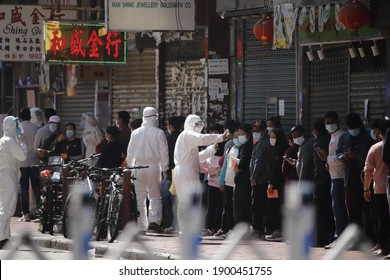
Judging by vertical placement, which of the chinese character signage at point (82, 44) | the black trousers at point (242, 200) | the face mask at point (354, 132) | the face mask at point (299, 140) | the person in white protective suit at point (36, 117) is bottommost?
the black trousers at point (242, 200)

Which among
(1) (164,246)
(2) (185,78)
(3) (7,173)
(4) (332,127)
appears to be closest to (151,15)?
(2) (185,78)

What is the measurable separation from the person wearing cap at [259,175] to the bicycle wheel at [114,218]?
201 cm

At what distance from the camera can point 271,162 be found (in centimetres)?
1775

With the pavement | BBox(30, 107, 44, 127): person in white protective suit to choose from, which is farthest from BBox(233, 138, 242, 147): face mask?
BBox(30, 107, 44, 127): person in white protective suit

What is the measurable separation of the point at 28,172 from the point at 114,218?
247 inches

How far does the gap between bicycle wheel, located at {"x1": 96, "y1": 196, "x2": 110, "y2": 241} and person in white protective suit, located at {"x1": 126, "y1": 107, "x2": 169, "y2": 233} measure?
138 cm

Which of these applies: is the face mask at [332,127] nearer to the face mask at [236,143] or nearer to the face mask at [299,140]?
the face mask at [299,140]

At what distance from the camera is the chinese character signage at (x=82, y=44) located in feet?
76.1

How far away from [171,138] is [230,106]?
279 cm

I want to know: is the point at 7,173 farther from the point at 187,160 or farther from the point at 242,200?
the point at 242,200

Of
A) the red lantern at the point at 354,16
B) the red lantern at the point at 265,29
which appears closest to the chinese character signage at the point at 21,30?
the red lantern at the point at 265,29

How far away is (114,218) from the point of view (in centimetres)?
1777
